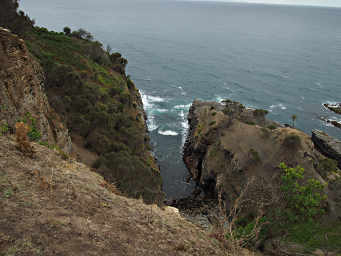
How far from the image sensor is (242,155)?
4106cm


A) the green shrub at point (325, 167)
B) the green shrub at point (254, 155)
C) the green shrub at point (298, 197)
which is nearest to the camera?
the green shrub at point (298, 197)

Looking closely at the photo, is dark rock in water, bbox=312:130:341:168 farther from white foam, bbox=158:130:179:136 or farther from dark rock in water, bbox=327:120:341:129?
white foam, bbox=158:130:179:136

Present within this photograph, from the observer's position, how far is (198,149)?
48.2 m

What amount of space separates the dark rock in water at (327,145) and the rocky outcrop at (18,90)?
173ft

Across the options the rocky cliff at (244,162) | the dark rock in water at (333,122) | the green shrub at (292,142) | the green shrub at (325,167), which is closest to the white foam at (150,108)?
the rocky cliff at (244,162)

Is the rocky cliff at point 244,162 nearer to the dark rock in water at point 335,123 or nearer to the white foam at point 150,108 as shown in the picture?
the white foam at point 150,108

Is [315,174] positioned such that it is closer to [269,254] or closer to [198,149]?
[198,149]

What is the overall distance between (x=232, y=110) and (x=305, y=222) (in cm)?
3718

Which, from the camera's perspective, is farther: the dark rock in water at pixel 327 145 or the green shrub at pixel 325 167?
the dark rock in water at pixel 327 145

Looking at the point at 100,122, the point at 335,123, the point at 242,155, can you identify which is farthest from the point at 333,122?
the point at 100,122

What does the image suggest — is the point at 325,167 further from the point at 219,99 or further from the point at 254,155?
the point at 219,99

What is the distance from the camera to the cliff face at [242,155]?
1478 inches

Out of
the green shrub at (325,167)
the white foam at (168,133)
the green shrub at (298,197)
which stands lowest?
the white foam at (168,133)

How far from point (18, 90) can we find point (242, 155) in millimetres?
33612
